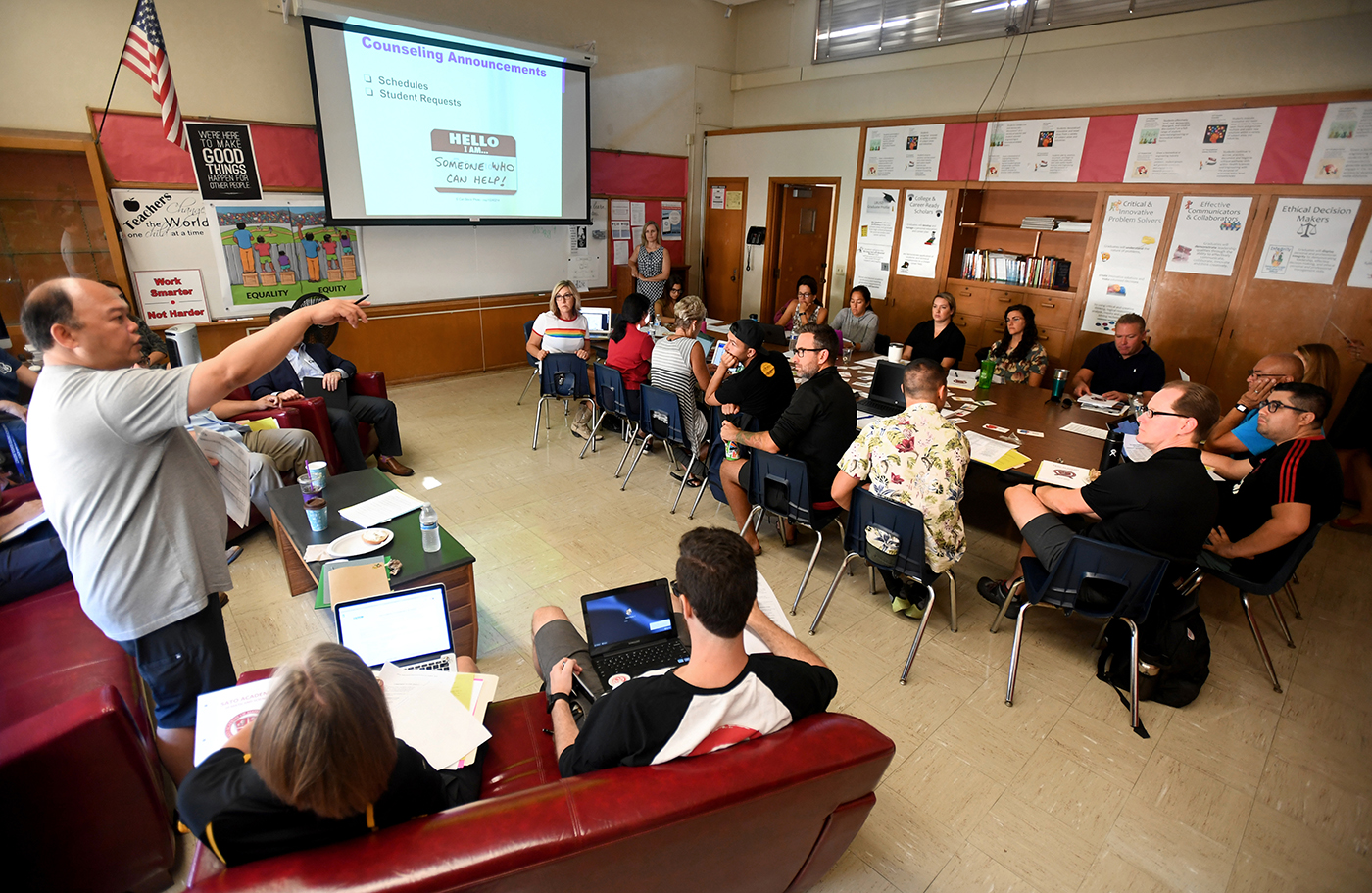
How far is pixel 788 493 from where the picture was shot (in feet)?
11.1

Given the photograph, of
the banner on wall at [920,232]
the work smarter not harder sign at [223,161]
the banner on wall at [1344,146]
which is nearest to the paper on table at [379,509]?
the work smarter not harder sign at [223,161]

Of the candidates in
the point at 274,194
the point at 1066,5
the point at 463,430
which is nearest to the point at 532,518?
the point at 463,430

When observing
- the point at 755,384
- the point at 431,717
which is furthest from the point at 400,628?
the point at 755,384

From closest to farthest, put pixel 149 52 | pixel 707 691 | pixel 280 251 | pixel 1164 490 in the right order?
pixel 707 691 → pixel 1164 490 → pixel 149 52 → pixel 280 251

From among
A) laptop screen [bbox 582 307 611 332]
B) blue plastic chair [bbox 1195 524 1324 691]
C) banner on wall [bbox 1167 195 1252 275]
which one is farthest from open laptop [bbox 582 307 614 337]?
banner on wall [bbox 1167 195 1252 275]

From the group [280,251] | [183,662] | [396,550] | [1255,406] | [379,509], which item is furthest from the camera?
[280,251]

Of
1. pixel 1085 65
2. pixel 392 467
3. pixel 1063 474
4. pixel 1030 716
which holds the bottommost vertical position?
pixel 1030 716

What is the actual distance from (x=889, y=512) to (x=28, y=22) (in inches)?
260

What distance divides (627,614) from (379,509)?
1.56 metres

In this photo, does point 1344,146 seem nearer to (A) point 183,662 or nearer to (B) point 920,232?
(B) point 920,232

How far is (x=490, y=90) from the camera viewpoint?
Result: 6.59 meters

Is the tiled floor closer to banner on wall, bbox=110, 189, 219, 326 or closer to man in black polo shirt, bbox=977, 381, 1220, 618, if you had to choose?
man in black polo shirt, bbox=977, 381, 1220, 618

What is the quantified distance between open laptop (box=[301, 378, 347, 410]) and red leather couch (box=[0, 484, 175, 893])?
277 cm

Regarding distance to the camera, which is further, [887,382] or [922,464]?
[887,382]
